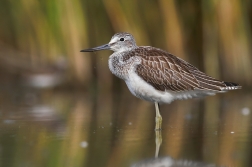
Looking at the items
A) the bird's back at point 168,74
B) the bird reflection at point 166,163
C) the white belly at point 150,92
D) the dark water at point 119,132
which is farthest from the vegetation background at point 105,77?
the bird's back at point 168,74

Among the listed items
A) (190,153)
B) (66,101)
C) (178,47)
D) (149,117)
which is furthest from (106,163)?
(178,47)

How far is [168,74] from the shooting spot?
32.3 ft

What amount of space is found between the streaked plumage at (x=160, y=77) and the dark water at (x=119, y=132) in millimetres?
465

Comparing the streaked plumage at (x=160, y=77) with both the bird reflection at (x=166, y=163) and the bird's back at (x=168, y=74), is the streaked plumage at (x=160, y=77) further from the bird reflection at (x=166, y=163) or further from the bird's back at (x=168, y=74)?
the bird reflection at (x=166, y=163)

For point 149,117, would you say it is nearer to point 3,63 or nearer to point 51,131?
point 51,131

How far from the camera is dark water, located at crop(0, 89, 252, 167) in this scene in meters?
7.18

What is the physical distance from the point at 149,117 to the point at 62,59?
3.84 m

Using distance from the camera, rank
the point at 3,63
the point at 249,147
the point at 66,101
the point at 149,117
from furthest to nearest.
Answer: the point at 3,63, the point at 66,101, the point at 149,117, the point at 249,147

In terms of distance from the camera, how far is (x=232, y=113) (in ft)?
35.4

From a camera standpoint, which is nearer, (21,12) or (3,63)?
(21,12)

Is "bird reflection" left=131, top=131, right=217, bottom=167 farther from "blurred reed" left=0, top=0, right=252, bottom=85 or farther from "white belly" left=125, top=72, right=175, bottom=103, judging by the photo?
"blurred reed" left=0, top=0, right=252, bottom=85

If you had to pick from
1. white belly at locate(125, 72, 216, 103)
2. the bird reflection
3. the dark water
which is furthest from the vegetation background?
white belly at locate(125, 72, 216, 103)

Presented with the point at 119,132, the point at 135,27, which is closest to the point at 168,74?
the point at 119,132

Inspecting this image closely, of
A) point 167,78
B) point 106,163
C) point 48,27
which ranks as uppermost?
point 48,27
